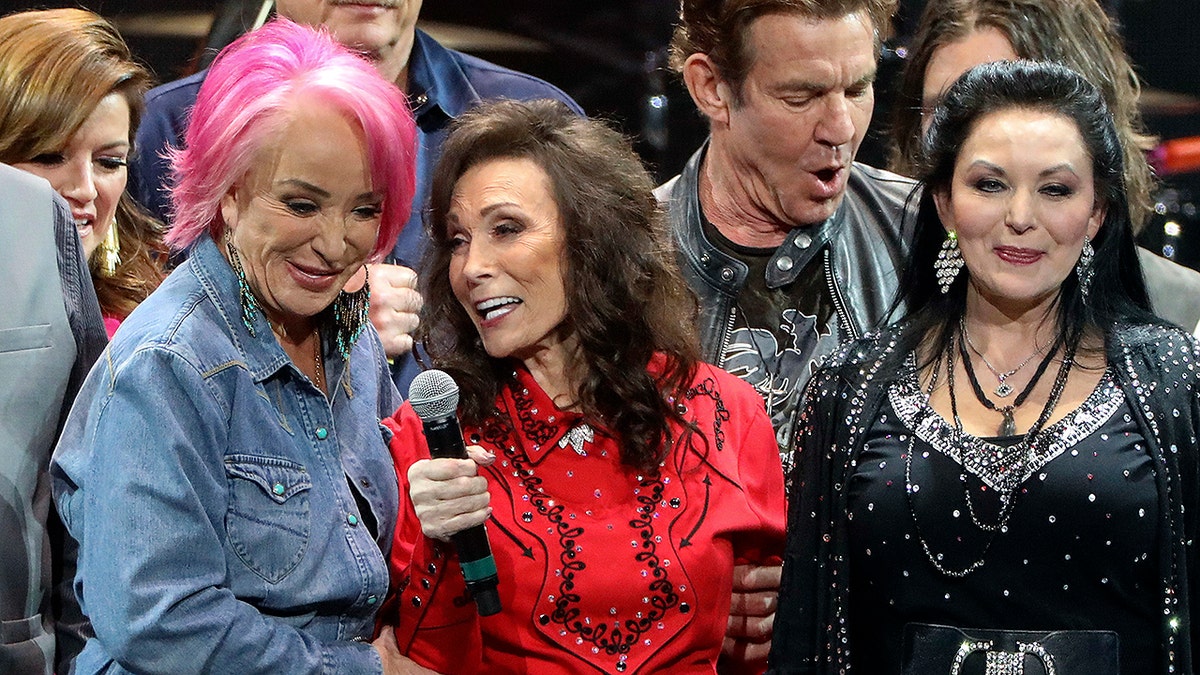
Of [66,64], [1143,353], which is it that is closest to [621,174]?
[1143,353]

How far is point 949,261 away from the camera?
7.47 ft

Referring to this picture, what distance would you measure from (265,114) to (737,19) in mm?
1225

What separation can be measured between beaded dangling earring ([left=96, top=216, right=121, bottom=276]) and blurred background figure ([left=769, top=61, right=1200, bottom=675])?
1.36m

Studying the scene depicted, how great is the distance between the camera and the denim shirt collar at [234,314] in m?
1.93

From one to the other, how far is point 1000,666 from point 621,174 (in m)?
0.99

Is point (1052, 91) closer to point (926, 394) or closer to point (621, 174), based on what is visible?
point (926, 394)

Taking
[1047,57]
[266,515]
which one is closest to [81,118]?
[266,515]

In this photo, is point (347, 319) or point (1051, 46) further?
point (1051, 46)

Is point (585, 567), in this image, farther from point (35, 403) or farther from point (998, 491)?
point (35, 403)

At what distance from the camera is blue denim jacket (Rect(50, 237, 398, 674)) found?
175 cm

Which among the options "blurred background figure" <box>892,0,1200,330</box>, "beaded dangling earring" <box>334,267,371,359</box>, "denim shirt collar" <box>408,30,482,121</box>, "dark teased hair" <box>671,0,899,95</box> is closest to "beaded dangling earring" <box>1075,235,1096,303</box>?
"blurred background figure" <box>892,0,1200,330</box>

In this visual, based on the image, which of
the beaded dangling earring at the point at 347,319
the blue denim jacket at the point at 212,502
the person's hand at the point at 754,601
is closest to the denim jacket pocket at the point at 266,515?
the blue denim jacket at the point at 212,502

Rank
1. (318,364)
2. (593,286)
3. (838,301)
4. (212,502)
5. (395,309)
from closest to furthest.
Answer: (212,502), (318,364), (593,286), (395,309), (838,301)

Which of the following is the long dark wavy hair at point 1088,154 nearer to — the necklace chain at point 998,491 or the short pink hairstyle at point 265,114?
the necklace chain at point 998,491
